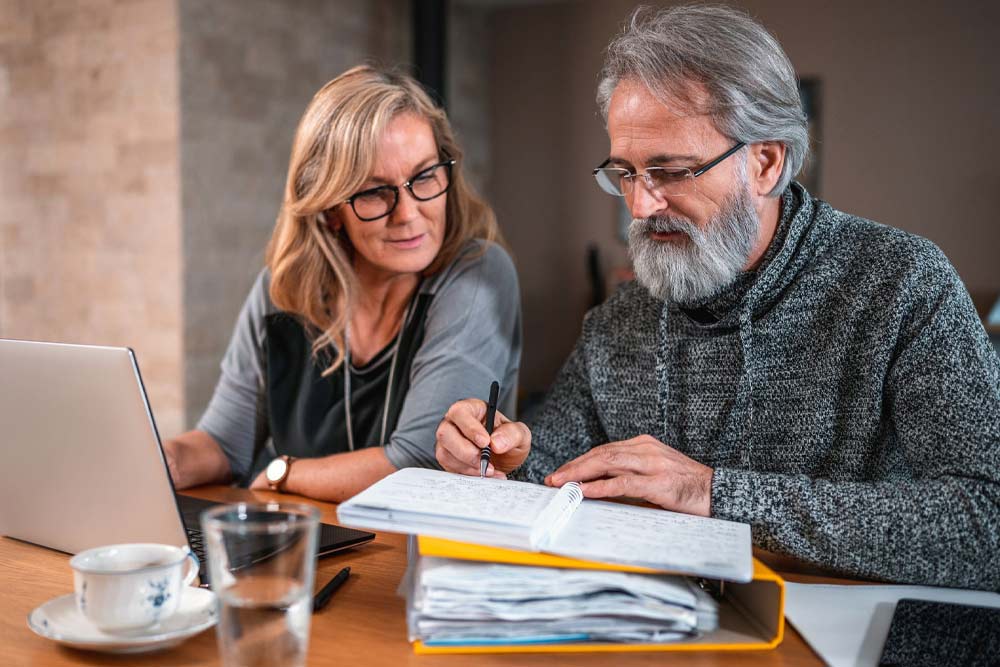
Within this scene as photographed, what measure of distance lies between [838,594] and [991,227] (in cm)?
432

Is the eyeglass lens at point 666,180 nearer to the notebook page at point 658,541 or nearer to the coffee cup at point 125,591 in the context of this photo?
the notebook page at point 658,541

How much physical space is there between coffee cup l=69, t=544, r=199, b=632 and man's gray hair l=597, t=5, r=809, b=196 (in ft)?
3.09

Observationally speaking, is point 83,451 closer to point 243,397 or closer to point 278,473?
point 278,473

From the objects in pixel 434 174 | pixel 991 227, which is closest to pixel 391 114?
pixel 434 174

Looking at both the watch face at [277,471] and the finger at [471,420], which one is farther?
the watch face at [277,471]

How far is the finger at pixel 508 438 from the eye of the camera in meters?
1.24

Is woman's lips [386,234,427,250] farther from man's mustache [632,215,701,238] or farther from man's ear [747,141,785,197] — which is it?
man's ear [747,141,785,197]

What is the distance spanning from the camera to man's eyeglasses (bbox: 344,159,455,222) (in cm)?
172

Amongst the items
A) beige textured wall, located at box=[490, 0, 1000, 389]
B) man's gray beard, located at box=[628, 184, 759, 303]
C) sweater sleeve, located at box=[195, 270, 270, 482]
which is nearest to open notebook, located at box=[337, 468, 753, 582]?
man's gray beard, located at box=[628, 184, 759, 303]

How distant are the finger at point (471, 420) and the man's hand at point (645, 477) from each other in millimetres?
136

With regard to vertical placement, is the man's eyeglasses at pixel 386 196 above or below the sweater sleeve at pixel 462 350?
above

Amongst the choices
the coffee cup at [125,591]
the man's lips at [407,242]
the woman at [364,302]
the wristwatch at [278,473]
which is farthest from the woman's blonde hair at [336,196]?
the coffee cup at [125,591]

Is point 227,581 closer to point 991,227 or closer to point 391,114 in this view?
point 391,114

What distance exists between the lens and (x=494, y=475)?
128cm
